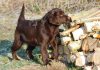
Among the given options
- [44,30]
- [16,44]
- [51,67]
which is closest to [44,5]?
[16,44]

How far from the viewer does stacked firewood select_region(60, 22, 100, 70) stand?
9.02 metres

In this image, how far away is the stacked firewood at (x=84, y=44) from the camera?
29.6 ft

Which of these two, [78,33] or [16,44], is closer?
[78,33]

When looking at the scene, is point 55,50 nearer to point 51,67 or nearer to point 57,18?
point 51,67

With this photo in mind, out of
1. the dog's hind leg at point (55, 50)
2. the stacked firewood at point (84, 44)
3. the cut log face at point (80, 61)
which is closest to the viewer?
the stacked firewood at point (84, 44)

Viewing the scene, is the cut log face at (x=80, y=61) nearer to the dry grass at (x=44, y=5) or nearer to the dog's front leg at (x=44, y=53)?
the dog's front leg at (x=44, y=53)

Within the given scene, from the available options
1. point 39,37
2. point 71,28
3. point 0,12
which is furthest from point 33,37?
point 0,12

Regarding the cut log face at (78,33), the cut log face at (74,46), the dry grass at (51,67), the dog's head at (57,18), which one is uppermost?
the dog's head at (57,18)

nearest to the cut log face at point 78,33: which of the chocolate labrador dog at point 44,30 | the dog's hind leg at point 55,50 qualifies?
the chocolate labrador dog at point 44,30

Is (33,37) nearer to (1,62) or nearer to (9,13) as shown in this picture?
(1,62)

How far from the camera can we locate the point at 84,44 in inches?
370

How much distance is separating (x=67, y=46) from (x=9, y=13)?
6.61 meters

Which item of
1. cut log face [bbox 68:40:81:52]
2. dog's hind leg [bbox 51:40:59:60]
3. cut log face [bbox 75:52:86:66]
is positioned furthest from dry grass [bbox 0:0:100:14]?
cut log face [bbox 75:52:86:66]

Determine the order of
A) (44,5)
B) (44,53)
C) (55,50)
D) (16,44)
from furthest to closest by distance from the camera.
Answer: (44,5) < (16,44) < (55,50) < (44,53)
